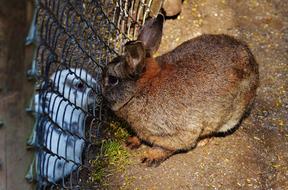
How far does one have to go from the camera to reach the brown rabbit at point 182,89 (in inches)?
151

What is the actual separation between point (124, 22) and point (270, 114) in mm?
1508

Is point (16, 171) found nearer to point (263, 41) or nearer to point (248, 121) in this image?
point (248, 121)

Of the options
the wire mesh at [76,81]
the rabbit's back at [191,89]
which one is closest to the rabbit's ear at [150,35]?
the rabbit's back at [191,89]

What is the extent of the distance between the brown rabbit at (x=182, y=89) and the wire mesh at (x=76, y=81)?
299 mm

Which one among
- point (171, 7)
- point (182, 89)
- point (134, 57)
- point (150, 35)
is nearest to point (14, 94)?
point (134, 57)

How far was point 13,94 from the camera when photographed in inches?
103

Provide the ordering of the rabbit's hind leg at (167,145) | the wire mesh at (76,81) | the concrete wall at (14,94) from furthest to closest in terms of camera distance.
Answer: the rabbit's hind leg at (167,145)
the wire mesh at (76,81)
the concrete wall at (14,94)

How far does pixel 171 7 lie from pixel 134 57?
4.86 ft

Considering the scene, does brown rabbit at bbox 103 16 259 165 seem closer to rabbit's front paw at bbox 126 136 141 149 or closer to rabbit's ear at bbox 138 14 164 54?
rabbit's ear at bbox 138 14 164 54

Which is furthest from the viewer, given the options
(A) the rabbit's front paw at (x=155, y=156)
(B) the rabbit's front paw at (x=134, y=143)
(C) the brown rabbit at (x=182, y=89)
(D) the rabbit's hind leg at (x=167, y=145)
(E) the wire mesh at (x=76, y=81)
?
(B) the rabbit's front paw at (x=134, y=143)

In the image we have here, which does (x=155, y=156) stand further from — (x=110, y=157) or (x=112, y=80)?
(x=112, y=80)

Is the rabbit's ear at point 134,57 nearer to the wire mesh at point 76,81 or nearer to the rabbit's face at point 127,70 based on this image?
the rabbit's face at point 127,70

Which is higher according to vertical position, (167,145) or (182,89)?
(182,89)

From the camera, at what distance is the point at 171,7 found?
16.4ft
